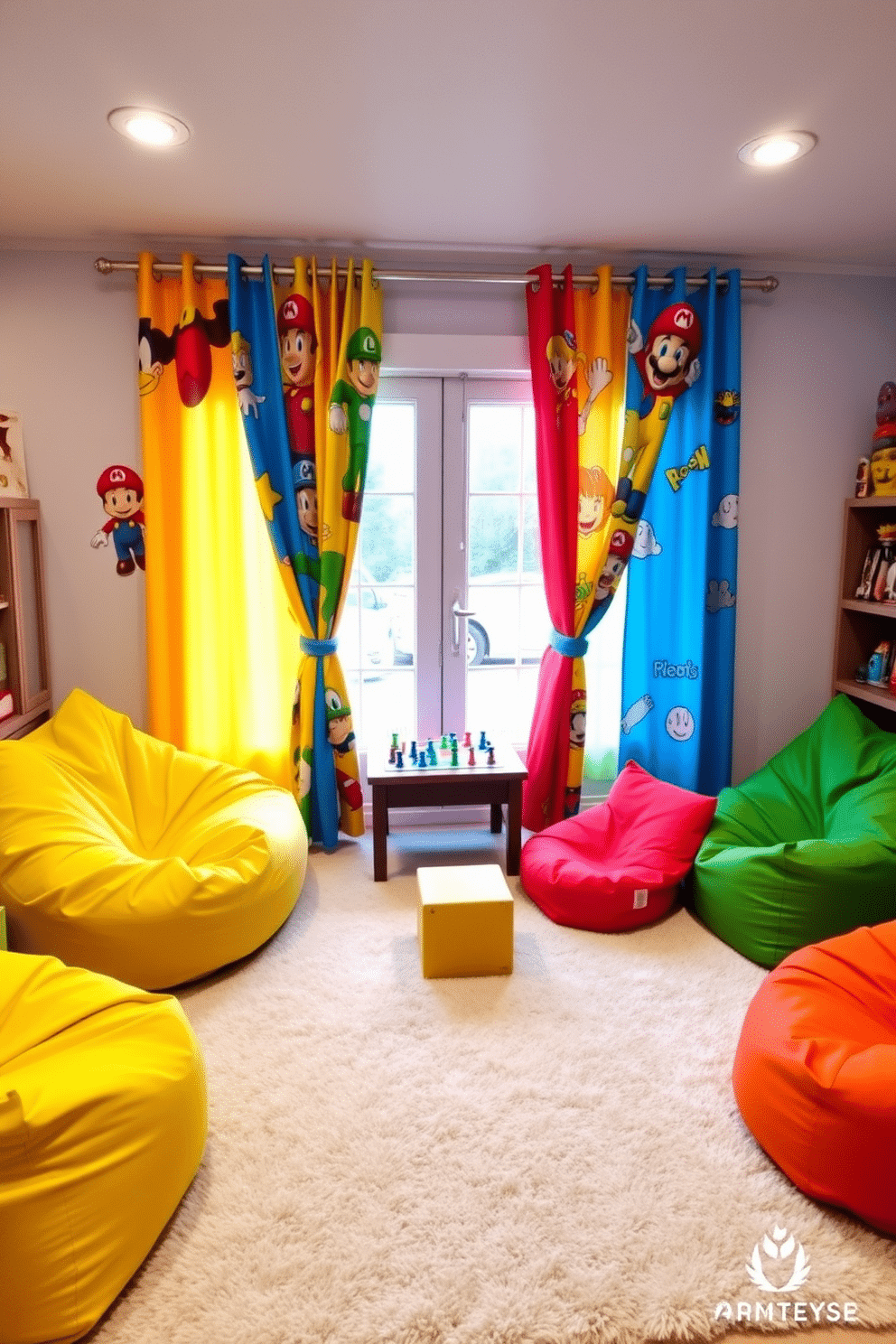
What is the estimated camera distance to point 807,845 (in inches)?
102

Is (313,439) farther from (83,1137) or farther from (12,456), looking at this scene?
(83,1137)

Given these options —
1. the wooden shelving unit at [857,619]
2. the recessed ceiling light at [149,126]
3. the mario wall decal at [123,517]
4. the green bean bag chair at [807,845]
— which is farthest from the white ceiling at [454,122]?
the green bean bag chair at [807,845]

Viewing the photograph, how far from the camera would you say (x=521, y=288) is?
3400 millimetres

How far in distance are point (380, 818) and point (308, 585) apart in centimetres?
94

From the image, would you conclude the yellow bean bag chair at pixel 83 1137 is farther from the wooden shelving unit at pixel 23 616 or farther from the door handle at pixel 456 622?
the door handle at pixel 456 622

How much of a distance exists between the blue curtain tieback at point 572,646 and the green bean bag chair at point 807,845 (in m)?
0.78

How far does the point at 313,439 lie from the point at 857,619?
2406mm

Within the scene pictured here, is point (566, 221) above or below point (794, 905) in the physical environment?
above

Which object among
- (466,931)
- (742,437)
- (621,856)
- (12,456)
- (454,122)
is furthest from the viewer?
(742,437)

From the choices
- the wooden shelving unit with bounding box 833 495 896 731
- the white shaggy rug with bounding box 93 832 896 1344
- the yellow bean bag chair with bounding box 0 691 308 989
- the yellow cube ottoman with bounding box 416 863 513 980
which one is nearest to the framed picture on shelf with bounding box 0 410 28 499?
the yellow bean bag chair with bounding box 0 691 308 989

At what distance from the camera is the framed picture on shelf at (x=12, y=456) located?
3102 millimetres

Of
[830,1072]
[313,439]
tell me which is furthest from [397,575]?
[830,1072]

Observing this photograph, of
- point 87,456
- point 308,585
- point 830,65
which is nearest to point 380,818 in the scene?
point 308,585

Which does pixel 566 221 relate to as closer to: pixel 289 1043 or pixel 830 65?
Result: pixel 830 65
